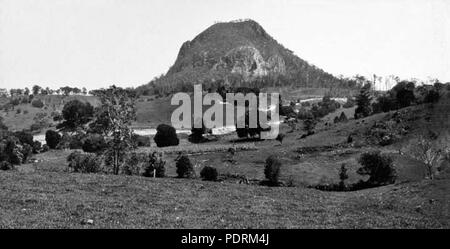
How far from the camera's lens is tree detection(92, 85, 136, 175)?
203 ft

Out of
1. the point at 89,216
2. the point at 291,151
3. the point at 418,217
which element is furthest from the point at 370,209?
the point at 291,151

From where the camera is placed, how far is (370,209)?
2850cm

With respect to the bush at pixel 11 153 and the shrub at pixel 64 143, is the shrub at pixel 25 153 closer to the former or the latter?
the bush at pixel 11 153

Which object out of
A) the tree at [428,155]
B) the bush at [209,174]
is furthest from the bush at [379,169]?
the bush at [209,174]

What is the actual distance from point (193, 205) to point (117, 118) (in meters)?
Answer: 37.6

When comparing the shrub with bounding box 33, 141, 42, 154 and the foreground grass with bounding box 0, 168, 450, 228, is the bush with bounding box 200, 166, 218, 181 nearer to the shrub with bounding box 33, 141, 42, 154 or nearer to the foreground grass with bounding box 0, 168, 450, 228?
the foreground grass with bounding box 0, 168, 450, 228

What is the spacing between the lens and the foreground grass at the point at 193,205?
21.7 meters

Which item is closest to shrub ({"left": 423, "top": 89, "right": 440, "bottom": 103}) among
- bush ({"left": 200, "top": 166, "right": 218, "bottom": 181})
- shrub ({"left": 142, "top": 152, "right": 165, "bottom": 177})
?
bush ({"left": 200, "top": 166, "right": 218, "bottom": 181})

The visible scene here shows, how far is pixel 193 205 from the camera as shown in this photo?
27.3m

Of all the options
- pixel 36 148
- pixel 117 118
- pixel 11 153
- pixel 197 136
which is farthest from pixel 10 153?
pixel 117 118

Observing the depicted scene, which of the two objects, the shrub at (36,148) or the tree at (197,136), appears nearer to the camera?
the shrub at (36,148)

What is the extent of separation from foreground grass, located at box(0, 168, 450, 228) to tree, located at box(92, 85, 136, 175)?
24.4 m

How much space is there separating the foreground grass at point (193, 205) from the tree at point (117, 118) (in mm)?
24393

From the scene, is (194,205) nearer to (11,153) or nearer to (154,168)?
(154,168)
